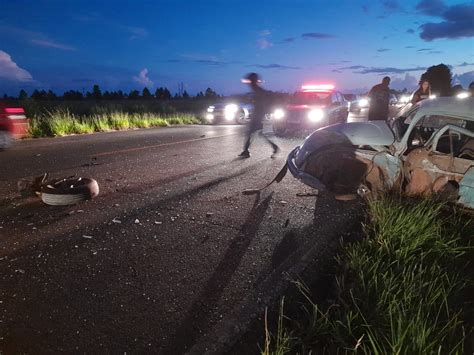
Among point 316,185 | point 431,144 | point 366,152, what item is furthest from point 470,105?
point 316,185

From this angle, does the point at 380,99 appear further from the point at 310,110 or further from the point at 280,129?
the point at 280,129

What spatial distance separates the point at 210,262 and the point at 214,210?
1.46m

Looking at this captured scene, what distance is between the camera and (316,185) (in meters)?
4.96

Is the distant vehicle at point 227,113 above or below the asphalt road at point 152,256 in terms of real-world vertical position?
above

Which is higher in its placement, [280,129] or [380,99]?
[380,99]

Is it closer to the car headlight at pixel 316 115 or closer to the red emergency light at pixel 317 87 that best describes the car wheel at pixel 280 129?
the car headlight at pixel 316 115

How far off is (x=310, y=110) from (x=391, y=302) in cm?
1099

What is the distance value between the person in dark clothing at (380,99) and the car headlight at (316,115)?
291 cm

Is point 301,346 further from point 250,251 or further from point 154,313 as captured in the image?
point 250,251

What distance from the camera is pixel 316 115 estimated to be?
1261 cm

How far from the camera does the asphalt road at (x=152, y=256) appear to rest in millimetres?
2352

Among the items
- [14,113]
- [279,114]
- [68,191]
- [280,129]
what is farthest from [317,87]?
[68,191]

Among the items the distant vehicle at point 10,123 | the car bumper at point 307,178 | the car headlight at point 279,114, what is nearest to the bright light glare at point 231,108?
the car headlight at point 279,114

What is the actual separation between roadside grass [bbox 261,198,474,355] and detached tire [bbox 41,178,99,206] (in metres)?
3.62
